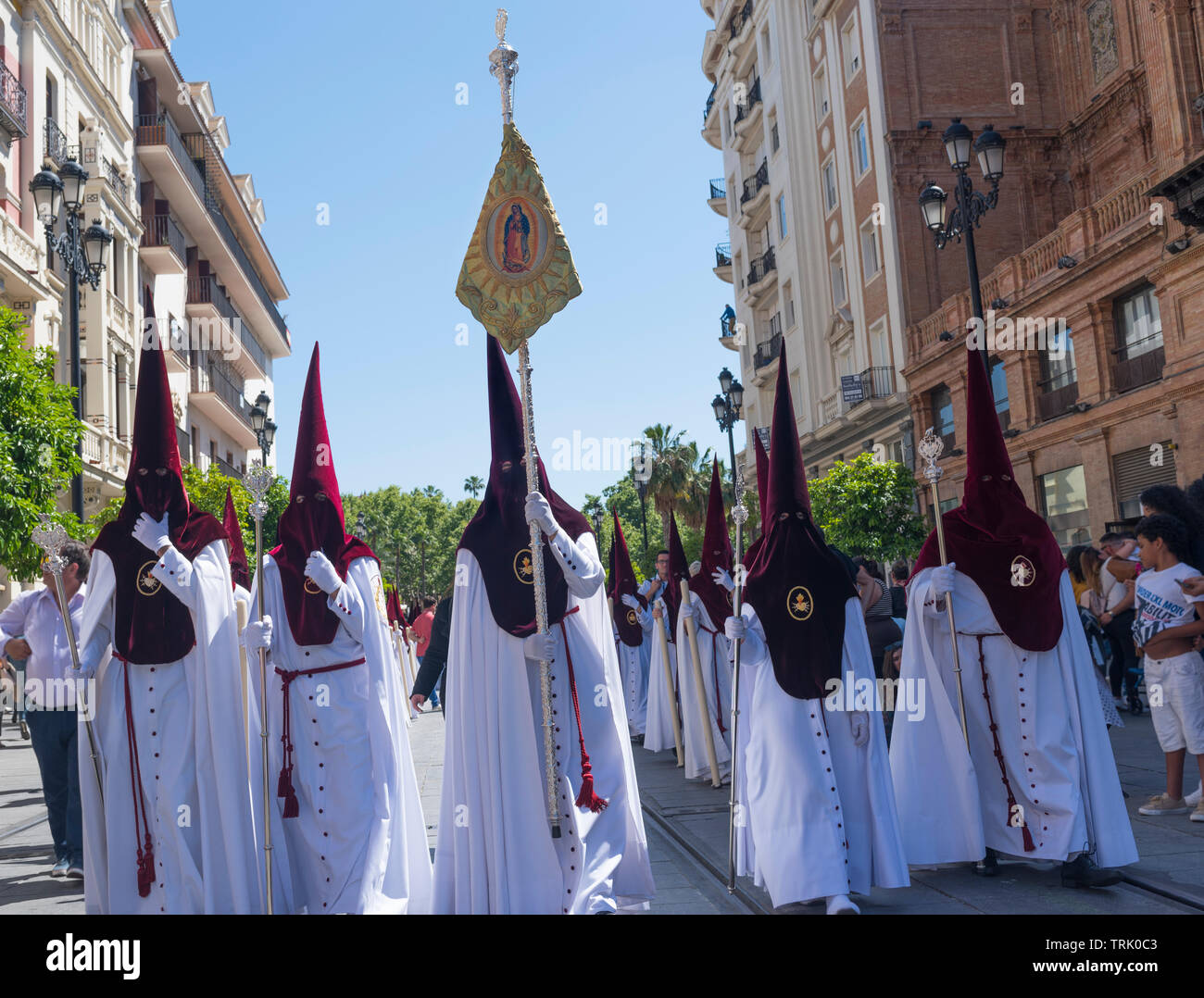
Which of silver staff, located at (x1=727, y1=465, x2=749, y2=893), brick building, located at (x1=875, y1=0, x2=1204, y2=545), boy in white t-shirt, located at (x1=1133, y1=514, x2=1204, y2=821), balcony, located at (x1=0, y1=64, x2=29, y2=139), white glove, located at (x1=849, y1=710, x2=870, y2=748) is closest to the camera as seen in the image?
white glove, located at (x1=849, y1=710, x2=870, y2=748)

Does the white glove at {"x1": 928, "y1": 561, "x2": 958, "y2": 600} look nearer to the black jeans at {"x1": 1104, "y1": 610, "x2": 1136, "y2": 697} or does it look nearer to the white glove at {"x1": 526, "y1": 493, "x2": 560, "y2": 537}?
the white glove at {"x1": 526, "y1": 493, "x2": 560, "y2": 537}

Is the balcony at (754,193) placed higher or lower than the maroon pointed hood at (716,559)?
higher

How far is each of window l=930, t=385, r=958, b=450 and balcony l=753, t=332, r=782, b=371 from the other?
1197 cm

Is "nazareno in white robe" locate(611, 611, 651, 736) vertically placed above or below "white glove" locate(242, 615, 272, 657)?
below

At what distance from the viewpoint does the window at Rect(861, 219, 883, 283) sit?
34.1 meters

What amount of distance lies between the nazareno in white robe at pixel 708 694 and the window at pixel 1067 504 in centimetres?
1459

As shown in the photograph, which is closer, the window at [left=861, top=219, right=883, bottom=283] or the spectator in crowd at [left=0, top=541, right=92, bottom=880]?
the spectator in crowd at [left=0, top=541, right=92, bottom=880]

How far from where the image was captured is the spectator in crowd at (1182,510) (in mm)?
8109

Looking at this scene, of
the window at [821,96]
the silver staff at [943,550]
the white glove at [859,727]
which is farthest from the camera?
the window at [821,96]

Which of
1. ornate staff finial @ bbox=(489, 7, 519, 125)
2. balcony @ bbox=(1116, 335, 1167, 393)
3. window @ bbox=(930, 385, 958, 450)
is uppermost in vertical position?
window @ bbox=(930, 385, 958, 450)

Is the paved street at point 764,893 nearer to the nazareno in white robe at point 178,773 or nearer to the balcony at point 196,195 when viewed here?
the nazareno in white robe at point 178,773

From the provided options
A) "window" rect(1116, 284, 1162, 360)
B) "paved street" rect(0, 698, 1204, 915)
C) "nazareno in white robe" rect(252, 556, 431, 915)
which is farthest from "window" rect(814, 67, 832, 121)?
"nazareno in white robe" rect(252, 556, 431, 915)

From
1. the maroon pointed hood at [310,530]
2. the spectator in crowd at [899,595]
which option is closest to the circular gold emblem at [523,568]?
the maroon pointed hood at [310,530]
